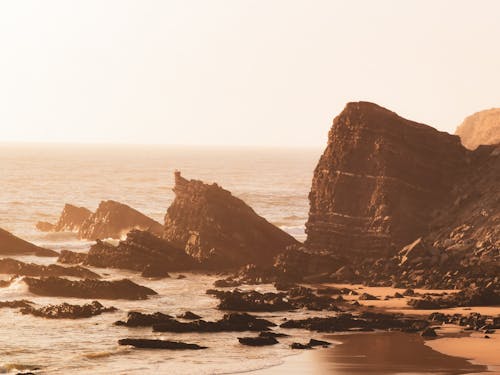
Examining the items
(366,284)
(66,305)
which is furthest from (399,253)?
(66,305)

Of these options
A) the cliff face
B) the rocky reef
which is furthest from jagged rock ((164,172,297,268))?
the rocky reef

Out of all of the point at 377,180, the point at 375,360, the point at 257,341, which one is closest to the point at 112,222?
the point at 377,180

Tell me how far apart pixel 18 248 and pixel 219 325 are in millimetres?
35578

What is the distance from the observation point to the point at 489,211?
73.1 metres

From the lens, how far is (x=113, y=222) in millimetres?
97438

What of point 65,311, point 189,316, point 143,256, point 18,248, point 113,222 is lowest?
point 18,248

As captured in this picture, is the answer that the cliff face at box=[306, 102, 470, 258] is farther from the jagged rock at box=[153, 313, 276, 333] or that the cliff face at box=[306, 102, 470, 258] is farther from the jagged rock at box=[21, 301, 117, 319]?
the jagged rock at box=[21, 301, 117, 319]

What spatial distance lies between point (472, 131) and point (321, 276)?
2937 inches

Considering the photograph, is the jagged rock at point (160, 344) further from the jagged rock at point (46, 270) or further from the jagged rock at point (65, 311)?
the jagged rock at point (46, 270)

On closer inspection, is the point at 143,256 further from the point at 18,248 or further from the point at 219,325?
the point at 219,325

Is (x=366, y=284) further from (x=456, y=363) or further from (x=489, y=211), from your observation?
(x=456, y=363)

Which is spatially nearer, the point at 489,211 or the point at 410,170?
the point at 489,211

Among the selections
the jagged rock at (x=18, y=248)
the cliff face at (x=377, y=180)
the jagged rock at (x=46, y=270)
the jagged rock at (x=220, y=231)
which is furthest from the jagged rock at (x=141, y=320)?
the jagged rock at (x=18, y=248)

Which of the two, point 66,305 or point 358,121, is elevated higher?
point 358,121
